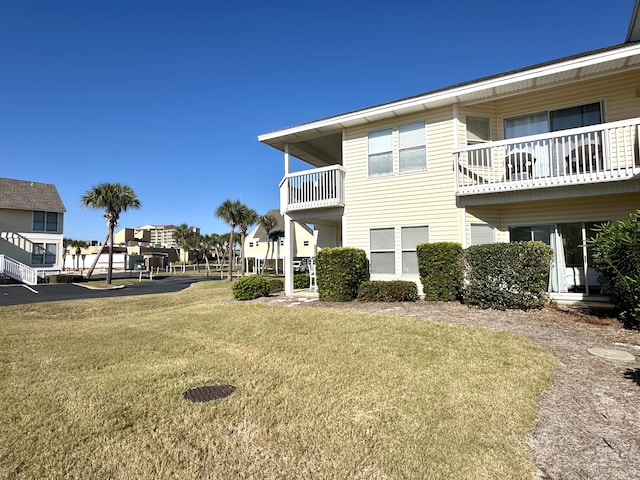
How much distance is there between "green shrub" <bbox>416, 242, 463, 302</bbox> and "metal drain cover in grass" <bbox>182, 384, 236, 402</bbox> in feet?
23.6

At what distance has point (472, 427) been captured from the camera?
325 centimetres

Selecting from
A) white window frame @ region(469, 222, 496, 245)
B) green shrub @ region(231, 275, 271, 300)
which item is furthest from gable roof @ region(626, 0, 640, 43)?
green shrub @ region(231, 275, 271, 300)

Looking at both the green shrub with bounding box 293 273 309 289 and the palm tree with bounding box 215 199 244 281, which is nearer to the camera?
the green shrub with bounding box 293 273 309 289

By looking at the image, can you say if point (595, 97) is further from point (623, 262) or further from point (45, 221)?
point (45, 221)

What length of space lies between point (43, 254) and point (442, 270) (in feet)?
106

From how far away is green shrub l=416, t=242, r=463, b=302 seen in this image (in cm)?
970

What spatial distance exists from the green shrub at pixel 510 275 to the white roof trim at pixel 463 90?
15.8ft

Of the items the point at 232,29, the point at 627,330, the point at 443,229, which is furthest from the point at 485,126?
the point at 232,29

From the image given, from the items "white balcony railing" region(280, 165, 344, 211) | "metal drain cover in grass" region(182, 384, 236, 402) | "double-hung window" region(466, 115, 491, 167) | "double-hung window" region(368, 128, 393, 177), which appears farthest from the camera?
"white balcony railing" region(280, 165, 344, 211)

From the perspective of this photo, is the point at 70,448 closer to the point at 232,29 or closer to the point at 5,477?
the point at 5,477

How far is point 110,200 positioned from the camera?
26250 millimetres

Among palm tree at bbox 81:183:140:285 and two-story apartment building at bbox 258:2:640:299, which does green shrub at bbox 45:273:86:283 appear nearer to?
palm tree at bbox 81:183:140:285

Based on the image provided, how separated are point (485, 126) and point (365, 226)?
5167mm

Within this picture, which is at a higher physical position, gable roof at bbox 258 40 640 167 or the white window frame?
gable roof at bbox 258 40 640 167
